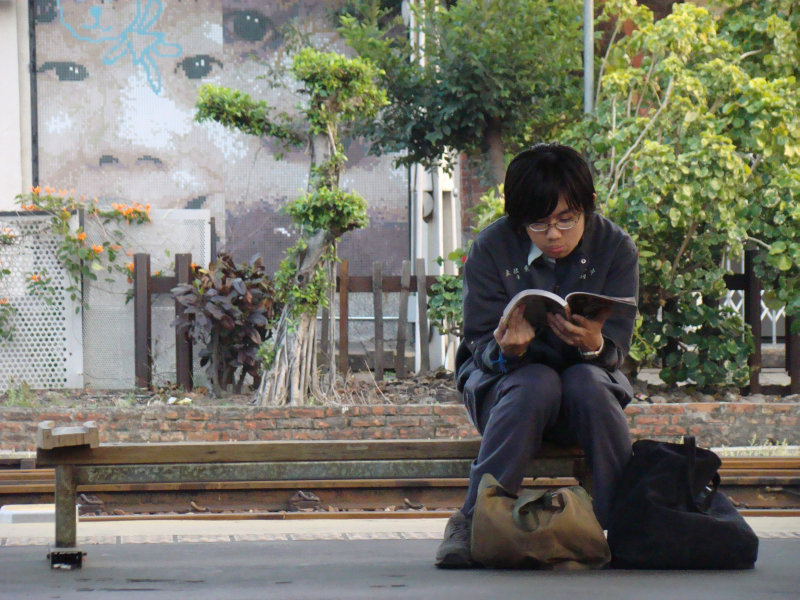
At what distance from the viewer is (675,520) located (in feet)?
9.27

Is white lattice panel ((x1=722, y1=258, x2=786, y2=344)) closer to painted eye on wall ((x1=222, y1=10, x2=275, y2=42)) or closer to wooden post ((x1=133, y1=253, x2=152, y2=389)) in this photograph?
painted eye on wall ((x1=222, y1=10, x2=275, y2=42))

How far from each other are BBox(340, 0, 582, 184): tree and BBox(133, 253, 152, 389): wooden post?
257cm

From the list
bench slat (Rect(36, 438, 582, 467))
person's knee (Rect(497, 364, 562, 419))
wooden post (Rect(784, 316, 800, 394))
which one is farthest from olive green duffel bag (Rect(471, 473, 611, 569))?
wooden post (Rect(784, 316, 800, 394))

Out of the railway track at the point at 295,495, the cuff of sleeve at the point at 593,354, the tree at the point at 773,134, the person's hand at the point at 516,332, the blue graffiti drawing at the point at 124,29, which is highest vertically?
the blue graffiti drawing at the point at 124,29

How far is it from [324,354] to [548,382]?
22.2ft

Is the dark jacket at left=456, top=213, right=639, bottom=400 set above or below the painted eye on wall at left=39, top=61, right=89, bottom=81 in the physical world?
below

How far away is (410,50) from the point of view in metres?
10.2

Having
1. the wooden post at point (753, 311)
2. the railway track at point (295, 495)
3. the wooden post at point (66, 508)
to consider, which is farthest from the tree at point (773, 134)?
the wooden post at point (66, 508)

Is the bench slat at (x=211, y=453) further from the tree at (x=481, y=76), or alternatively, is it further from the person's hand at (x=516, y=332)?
the tree at (x=481, y=76)

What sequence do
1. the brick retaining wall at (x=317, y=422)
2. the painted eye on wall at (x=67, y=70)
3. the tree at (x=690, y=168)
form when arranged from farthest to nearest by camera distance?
the painted eye on wall at (x=67, y=70)
the tree at (x=690, y=168)
the brick retaining wall at (x=317, y=422)

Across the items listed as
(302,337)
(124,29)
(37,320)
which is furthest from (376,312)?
(124,29)

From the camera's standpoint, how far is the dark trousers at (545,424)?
2.92 m

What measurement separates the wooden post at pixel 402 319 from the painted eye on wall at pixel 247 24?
5096mm

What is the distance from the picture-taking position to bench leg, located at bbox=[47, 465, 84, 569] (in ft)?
9.95
